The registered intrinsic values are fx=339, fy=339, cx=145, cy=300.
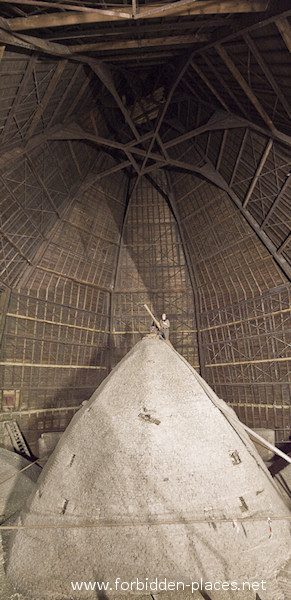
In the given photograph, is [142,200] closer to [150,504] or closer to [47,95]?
[47,95]

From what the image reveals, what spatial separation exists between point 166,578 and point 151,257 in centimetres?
1958

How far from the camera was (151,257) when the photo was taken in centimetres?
2380

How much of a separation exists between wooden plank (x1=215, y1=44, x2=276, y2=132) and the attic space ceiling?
5cm

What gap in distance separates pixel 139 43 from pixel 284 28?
5.87 metres

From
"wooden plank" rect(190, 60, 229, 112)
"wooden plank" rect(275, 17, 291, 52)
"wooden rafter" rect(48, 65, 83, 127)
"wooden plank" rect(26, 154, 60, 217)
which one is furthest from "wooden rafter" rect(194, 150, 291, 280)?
"wooden plank" rect(275, 17, 291, 52)

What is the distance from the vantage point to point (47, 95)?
14820mm

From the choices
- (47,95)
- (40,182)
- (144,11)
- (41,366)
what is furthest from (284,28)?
(41,366)

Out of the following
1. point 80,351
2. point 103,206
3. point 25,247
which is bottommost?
point 80,351

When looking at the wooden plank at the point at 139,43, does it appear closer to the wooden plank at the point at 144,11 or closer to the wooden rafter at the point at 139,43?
the wooden rafter at the point at 139,43

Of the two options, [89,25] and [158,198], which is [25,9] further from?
[158,198]

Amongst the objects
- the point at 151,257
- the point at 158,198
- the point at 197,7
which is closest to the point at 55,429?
the point at 151,257

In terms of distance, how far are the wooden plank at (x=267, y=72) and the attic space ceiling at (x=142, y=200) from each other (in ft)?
0.15

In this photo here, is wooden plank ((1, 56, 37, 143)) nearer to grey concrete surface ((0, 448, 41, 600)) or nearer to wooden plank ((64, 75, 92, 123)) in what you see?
wooden plank ((64, 75, 92, 123))

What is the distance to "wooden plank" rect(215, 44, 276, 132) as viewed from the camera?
13477mm
